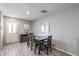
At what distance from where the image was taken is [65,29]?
9.48 ft

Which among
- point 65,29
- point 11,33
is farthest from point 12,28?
point 65,29

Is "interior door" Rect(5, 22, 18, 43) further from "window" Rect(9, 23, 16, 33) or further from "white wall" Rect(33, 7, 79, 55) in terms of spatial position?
"white wall" Rect(33, 7, 79, 55)

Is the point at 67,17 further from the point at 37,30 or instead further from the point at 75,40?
the point at 37,30

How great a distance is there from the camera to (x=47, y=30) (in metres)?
3.67

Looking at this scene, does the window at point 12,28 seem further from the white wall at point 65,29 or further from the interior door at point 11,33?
the white wall at point 65,29

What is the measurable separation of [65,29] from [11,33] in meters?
3.09

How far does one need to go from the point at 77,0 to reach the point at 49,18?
8.82ft

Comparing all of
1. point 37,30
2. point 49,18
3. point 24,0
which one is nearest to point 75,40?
point 49,18

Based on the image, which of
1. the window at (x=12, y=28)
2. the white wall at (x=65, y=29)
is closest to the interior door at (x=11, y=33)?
the window at (x=12, y=28)

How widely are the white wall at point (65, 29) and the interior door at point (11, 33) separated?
4.17ft

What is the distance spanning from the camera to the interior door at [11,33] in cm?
383

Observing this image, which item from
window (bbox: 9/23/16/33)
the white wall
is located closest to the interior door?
window (bbox: 9/23/16/33)

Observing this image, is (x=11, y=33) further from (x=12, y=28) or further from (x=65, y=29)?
(x=65, y=29)

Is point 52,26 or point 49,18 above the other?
point 49,18
